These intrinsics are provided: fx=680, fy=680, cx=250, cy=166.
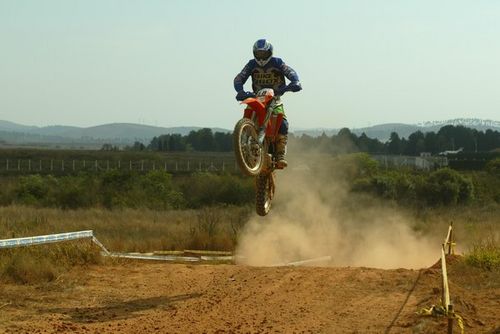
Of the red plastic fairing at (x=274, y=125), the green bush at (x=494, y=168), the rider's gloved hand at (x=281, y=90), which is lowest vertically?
the green bush at (x=494, y=168)

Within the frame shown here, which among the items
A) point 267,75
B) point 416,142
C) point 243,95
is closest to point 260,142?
point 243,95

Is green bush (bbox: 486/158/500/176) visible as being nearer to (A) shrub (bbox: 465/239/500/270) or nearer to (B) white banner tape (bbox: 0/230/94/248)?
(A) shrub (bbox: 465/239/500/270)

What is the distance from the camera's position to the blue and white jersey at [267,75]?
14031 mm

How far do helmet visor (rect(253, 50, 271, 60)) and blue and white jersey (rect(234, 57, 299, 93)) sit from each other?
0.14 metres

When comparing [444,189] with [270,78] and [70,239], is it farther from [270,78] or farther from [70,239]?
[70,239]

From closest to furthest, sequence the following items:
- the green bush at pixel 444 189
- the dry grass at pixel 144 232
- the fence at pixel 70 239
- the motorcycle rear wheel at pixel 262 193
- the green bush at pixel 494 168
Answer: the dry grass at pixel 144 232, the fence at pixel 70 239, the motorcycle rear wheel at pixel 262 193, the green bush at pixel 444 189, the green bush at pixel 494 168

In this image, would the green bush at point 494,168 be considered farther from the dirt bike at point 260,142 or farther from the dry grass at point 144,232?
the dirt bike at point 260,142

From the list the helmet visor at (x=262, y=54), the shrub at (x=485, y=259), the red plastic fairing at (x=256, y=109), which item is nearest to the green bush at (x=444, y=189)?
the shrub at (x=485, y=259)

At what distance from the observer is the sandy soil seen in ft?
32.5

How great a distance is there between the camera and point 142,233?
2877cm

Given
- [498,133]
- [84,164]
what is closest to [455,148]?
[498,133]

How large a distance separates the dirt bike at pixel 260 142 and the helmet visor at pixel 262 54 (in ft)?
2.26

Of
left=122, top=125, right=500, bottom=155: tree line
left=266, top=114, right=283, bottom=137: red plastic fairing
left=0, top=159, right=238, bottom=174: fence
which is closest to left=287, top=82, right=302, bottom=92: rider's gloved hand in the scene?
left=266, top=114, right=283, bottom=137: red plastic fairing

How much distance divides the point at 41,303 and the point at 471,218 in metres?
22.6
